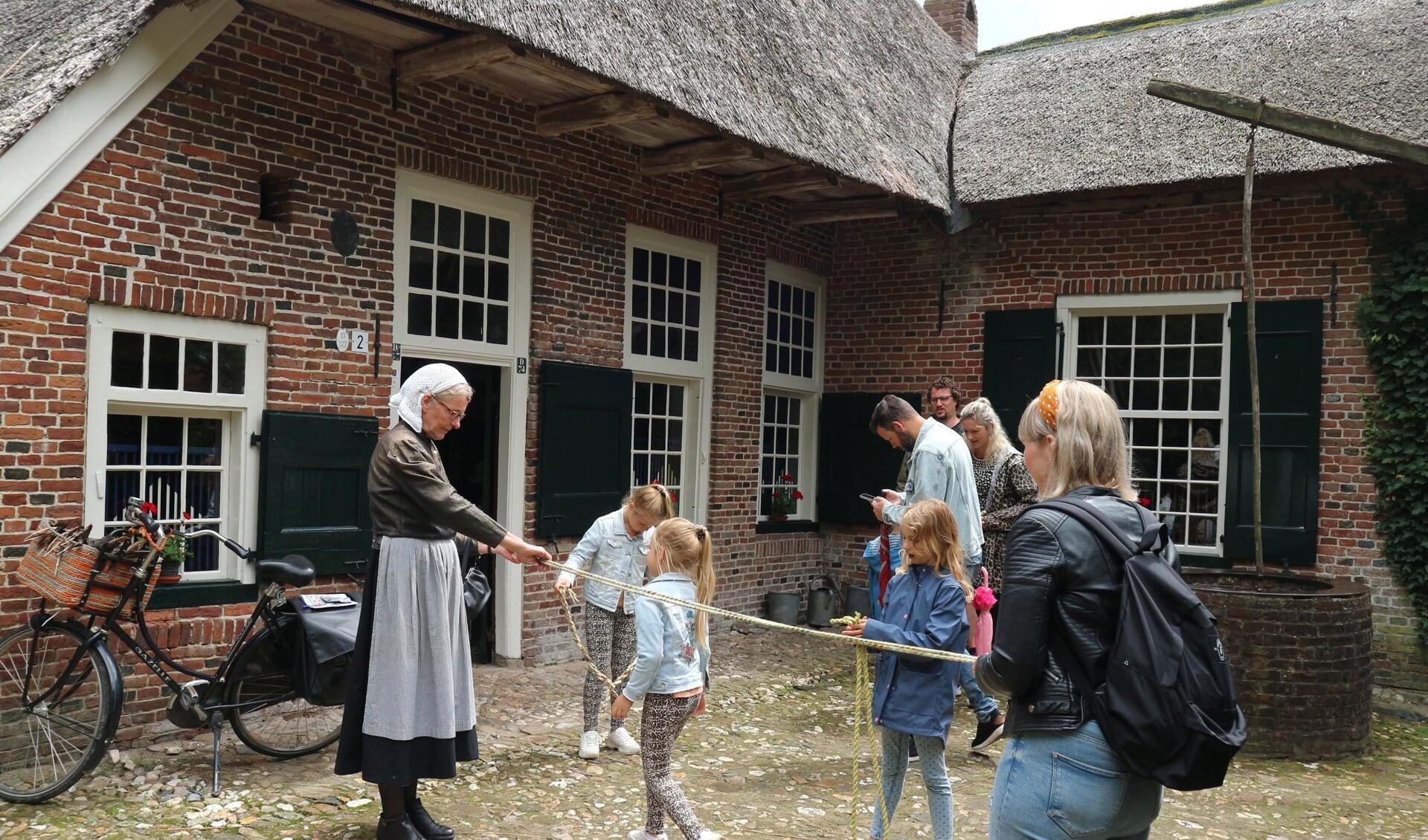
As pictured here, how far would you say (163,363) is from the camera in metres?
5.49

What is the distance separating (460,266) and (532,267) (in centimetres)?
60

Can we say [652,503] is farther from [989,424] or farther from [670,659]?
[989,424]

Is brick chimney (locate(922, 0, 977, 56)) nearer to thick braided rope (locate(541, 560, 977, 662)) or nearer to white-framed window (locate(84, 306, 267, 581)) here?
white-framed window (locate(84, 306, 267, 581))

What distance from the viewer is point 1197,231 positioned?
353 inches

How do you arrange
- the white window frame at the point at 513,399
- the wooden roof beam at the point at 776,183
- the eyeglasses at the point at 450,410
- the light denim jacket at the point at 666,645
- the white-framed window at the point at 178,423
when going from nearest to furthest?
1. the light denim jacket at the point at 666,645
2. the eyeglasses at the point at 450,410
3. the white-framed window at the point at 178,423
4. the white window frame at the point at 513,399
5. the wooden roof beam at the point at 776,183

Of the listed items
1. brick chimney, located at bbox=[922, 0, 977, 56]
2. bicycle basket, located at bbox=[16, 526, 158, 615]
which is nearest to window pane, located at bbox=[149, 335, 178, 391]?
bicycle basket, located at bbox=[16, 526, 158, 615]

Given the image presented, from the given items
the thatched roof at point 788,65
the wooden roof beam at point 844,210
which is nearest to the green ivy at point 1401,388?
the thatched roof at point 788,65

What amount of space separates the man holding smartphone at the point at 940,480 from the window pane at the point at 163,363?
3.65 metres

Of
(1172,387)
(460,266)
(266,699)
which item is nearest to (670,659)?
(266,699)

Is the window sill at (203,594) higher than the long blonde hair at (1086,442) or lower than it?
lower

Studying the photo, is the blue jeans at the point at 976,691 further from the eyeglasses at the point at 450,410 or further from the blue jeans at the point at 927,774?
the eyeglasses at the point at 450,410

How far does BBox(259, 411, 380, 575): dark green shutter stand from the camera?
5.87 m

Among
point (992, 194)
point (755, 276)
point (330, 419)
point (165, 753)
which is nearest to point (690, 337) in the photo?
point (755, 276)

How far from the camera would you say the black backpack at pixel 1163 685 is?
2.11m
